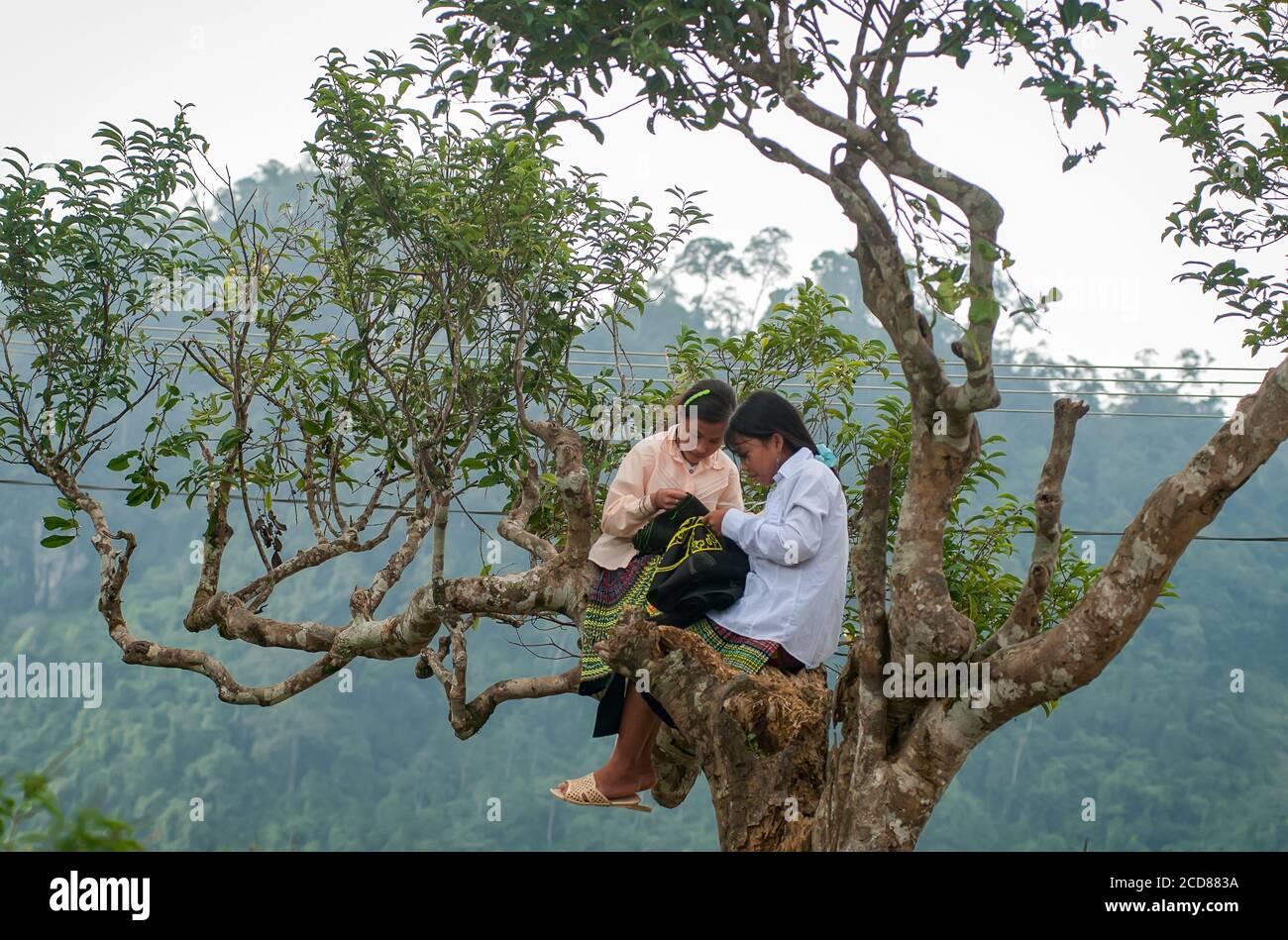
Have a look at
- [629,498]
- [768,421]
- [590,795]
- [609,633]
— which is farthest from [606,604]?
[768,421]

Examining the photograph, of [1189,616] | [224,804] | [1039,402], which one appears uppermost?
[1039,402]

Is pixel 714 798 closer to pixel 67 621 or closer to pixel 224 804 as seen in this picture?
pixel 224 804

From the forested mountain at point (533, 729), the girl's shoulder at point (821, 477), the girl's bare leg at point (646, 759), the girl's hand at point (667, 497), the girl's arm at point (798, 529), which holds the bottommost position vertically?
the forested mountain at point (533, 729)

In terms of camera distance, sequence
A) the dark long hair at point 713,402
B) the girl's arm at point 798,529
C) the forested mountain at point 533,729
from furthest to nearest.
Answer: the forested mountain at point 533,729
the dark long hair at point 713,402
the girl's arm at point 798,529

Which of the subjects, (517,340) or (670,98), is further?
(517,340)

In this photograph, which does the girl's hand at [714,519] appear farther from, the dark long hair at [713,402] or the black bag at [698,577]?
the dark long hair at [713,402]

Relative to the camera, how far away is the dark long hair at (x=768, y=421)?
145 inches

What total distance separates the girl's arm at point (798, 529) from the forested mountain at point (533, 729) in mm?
31780

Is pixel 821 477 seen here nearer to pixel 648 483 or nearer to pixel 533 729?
pixel 648 483

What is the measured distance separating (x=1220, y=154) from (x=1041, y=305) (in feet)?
9.42

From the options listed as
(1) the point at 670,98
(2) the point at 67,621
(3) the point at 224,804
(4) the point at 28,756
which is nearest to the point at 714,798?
(1) the point at 670,98

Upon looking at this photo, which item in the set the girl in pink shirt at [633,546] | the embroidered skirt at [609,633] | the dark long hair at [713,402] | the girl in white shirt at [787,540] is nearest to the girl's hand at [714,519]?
the girl in white shirt at [787,540]
